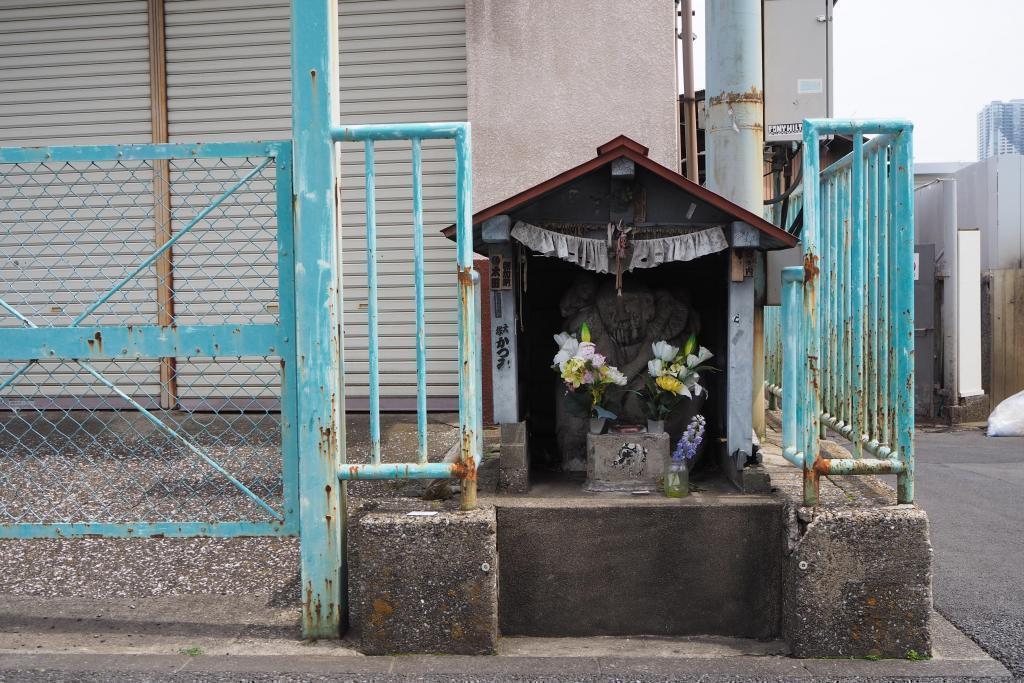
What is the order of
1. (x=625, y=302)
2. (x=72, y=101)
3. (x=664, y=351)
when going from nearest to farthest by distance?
(x=664, y=351) → (x=625, y=302) → (x=72, y=101)

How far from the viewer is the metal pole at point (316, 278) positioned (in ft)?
13.3

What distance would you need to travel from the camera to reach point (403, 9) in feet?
27.0

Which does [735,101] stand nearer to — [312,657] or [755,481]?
[755,481]

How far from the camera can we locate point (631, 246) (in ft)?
16.0

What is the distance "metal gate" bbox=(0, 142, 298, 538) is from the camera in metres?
4.12

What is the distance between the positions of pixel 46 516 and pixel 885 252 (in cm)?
515

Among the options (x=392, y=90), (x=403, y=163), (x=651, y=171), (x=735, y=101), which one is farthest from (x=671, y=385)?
(x=392, y=90)

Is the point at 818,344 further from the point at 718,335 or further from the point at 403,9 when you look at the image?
the point at 403,9

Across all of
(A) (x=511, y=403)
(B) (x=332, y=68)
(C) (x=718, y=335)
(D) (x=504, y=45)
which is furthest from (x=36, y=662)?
(D) (x=504, y=45)

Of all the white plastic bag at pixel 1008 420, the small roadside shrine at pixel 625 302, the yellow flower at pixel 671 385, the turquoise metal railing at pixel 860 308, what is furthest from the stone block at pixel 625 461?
the white plastic bag at pixel 1008 420

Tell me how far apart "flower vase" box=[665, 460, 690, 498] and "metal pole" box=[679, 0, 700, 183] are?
5.53 m

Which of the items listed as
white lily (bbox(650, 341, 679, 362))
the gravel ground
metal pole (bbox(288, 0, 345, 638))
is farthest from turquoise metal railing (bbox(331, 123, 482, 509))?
white lily (bbox(650, 341, 679, 362))

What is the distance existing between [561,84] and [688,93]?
109 inches

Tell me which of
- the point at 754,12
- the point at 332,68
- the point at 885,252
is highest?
the point at 754,12
